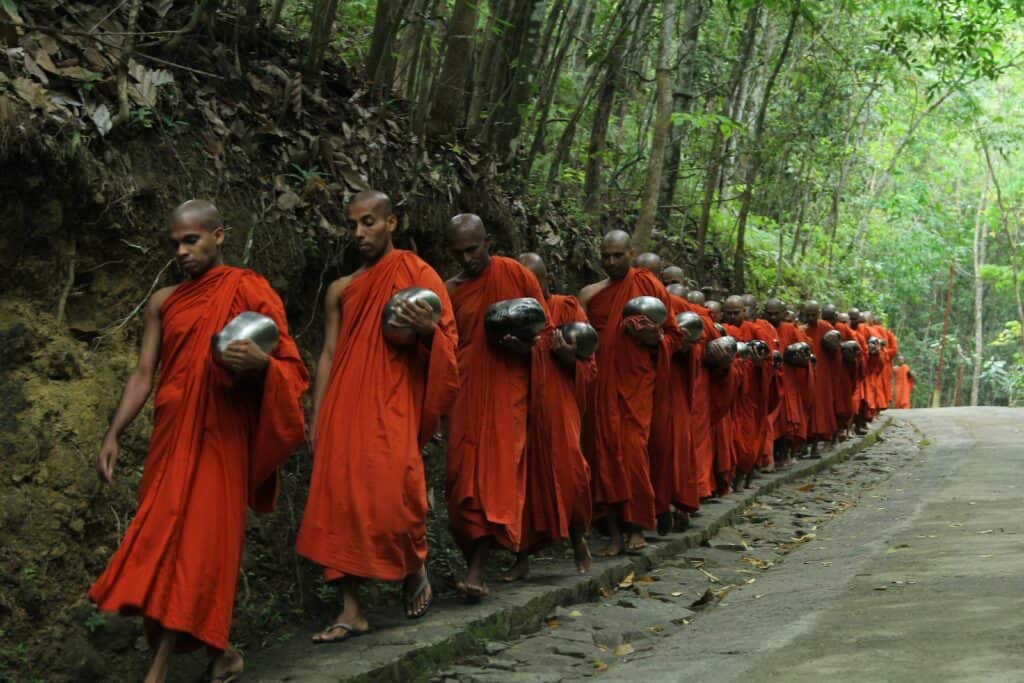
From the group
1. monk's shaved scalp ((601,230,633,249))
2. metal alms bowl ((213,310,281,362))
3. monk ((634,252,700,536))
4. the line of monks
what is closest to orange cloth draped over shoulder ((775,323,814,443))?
monk ((634,252,700,536))

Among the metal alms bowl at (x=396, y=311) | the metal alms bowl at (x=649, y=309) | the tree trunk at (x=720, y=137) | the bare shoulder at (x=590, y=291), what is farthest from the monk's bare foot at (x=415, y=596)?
the tree trunk at (x=720, y=137)

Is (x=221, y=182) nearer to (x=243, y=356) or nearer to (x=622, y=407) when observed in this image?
(x=243, y=356)

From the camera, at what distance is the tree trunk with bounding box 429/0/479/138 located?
867 cm

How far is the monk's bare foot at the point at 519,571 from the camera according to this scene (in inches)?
262

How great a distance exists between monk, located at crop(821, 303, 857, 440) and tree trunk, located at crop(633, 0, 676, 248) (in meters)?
5.95

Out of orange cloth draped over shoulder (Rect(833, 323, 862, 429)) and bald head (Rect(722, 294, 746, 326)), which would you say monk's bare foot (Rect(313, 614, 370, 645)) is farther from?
orange cloth draped over shoulder (Rect(833, 323, 862, 429))

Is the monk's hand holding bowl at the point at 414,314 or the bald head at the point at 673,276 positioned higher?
the bald head at the point at 673,276

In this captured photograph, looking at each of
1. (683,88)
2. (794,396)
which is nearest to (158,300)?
(794,396)

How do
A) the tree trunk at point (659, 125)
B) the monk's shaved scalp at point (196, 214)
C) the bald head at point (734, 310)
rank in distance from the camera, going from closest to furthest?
the monk's shaved scalp at point (196, 214), the tree trunk at point (659, 125), the bald head at point (734, 310)

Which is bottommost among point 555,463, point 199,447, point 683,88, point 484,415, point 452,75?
point 555,463

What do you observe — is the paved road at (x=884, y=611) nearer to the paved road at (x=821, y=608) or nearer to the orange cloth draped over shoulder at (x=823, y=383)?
the paved road at (x=821, y=608)

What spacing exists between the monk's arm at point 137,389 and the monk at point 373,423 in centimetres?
83

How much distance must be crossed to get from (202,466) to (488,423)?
206 cm

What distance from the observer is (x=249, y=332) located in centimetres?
439
